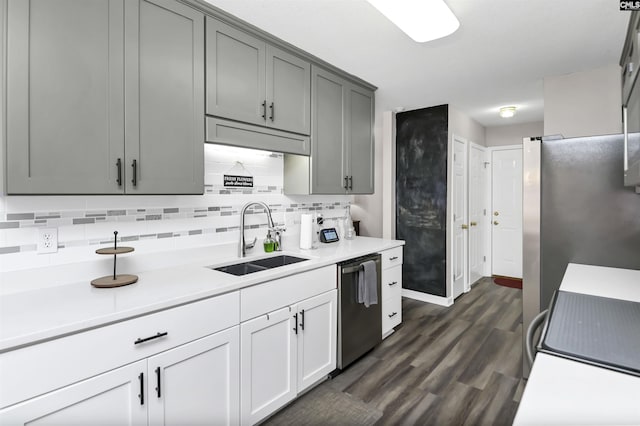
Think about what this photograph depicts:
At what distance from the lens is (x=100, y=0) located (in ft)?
5.06

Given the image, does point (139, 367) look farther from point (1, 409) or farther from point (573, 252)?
point (573, 252)

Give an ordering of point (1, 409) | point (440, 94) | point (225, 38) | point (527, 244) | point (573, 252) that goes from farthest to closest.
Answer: point (440, 94) < point (527, 244) < point (573, 252) < point (225, 38) < point (1, 409)

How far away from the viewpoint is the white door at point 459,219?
412 centimetres

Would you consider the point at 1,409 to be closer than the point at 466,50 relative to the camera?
Yes

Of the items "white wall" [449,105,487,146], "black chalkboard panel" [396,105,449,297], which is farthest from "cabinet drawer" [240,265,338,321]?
"white wall" [449,105,487,146]

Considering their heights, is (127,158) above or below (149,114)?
below

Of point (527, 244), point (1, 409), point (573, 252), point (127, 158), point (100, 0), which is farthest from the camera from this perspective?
point (527, 244)

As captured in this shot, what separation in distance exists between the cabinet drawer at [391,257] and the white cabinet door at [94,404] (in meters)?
2.06

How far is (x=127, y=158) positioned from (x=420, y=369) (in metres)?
2.44

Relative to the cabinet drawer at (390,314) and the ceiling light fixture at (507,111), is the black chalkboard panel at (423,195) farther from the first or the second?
the cabinet drawer at (390,314)

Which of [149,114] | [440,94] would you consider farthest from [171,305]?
[440,94]

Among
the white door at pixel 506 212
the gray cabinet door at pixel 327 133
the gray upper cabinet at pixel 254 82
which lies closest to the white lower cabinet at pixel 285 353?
the gray cabinet door at pixel 327 133

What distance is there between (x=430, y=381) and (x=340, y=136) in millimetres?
2069

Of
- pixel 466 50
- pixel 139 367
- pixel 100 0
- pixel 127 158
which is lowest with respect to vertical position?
pixel 139 367
